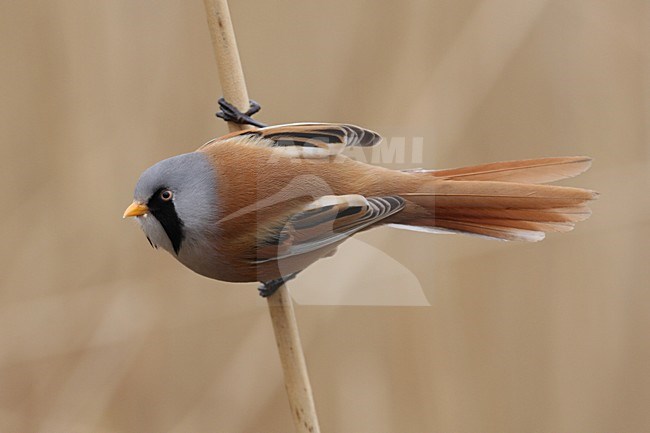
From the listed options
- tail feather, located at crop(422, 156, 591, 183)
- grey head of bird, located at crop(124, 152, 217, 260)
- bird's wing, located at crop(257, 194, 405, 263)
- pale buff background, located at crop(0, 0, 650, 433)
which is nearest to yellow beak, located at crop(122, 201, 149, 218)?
grey head of bird, located at crop(124, 152, 217, 260)

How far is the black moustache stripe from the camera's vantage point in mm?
837

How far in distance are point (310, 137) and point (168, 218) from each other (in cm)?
20

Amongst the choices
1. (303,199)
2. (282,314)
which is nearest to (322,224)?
(303,199)

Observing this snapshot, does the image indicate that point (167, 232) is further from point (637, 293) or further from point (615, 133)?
point (637, 293)

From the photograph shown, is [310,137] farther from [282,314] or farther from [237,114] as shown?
[282,314]

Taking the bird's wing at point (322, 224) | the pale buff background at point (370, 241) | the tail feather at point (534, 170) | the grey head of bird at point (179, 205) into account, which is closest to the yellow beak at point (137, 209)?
the grey head of bird at point (179, 205)

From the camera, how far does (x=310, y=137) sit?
0.94 metres

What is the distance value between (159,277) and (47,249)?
21cm

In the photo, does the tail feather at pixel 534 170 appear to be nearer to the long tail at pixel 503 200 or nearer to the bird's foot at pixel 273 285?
the long tail at pixel 503 200

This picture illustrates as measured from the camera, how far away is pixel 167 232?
0.87m

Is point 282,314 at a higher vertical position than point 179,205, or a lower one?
lower

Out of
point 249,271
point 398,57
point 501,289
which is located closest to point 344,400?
point 501,289

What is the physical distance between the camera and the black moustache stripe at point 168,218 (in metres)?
0.84

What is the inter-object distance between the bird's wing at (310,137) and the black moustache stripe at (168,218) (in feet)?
0.45
